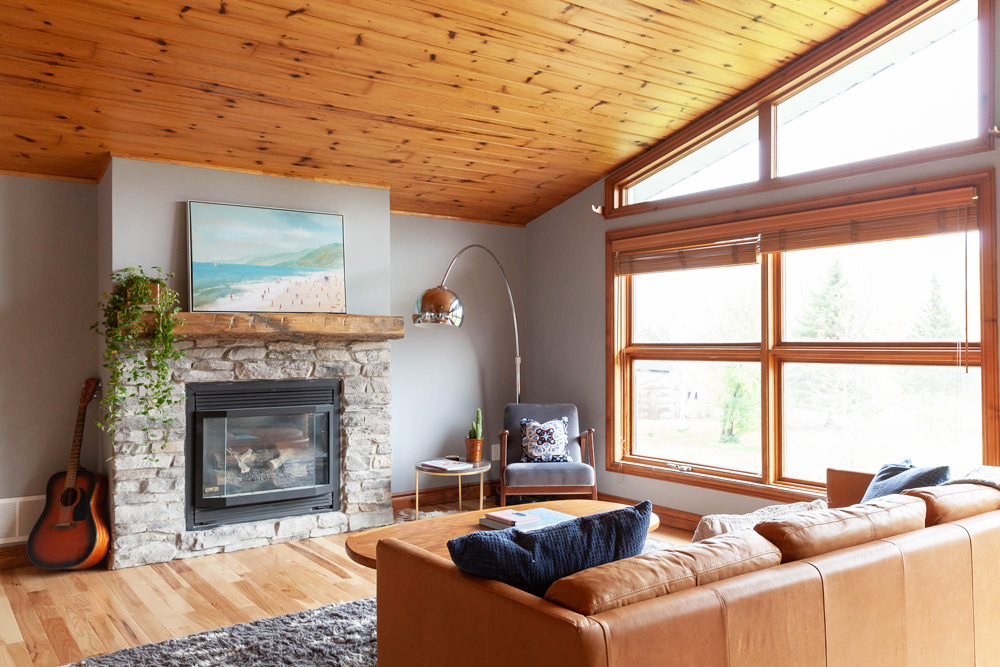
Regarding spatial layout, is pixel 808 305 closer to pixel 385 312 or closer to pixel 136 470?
pixel 385 312

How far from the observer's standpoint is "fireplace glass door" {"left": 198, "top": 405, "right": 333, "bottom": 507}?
4668 millimetres

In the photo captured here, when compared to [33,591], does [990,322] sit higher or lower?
higher

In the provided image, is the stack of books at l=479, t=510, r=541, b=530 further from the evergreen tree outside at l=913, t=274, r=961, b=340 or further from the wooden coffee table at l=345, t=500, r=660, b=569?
the evergreen tree outside at l=913, t=274, r=961, b=340

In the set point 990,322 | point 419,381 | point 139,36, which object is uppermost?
point 139,36

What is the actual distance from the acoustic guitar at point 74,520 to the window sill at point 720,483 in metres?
3.48

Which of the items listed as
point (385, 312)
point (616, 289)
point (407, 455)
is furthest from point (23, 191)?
point (616, 289)

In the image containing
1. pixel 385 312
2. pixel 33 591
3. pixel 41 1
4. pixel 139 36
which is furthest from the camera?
pixel 385 312

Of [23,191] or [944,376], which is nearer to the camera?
[944,376]

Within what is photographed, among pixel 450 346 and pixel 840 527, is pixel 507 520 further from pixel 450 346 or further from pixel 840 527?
pixel 450 346

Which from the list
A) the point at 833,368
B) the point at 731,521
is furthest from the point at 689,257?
the point at 731,521

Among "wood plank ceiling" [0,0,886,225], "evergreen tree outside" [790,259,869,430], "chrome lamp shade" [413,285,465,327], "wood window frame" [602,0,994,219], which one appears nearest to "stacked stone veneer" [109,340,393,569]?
"chrome lamp shade" [413,285,465,327]

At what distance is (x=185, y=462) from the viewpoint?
4555mm

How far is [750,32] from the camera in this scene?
4137 millimetres

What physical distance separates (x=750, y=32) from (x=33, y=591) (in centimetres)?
490
